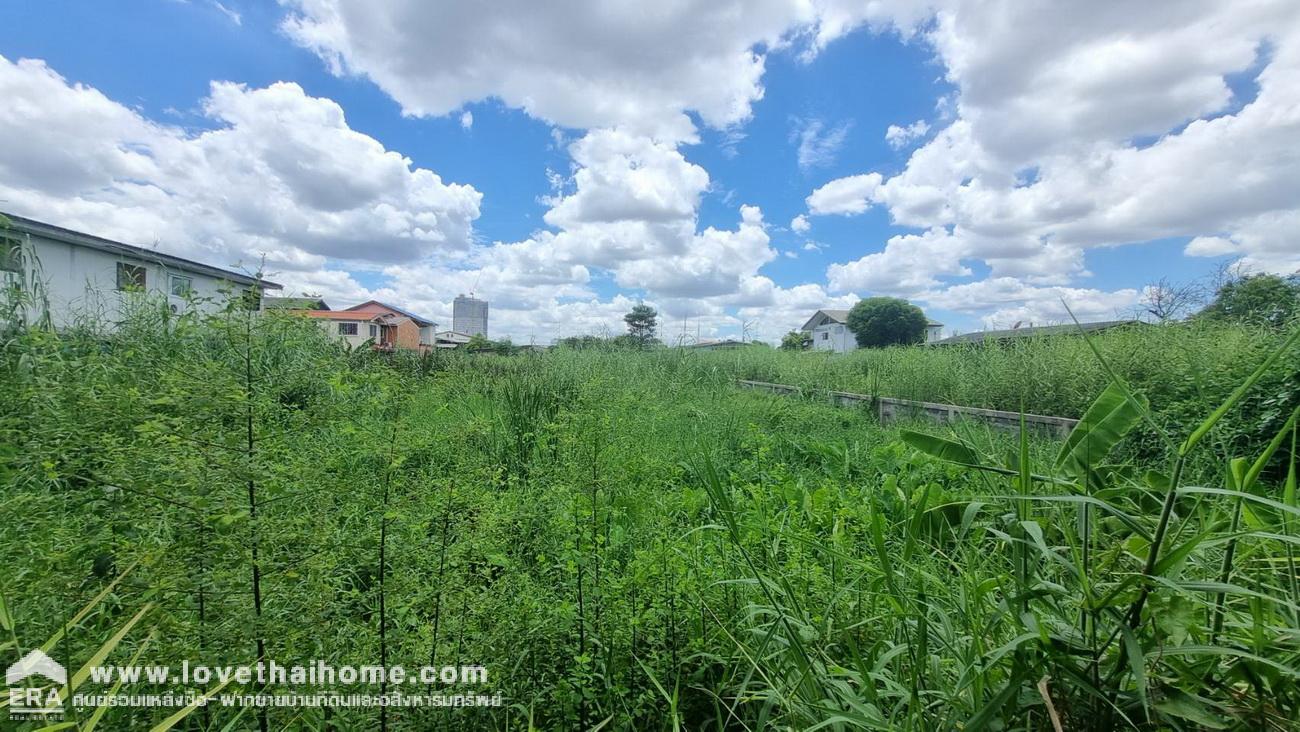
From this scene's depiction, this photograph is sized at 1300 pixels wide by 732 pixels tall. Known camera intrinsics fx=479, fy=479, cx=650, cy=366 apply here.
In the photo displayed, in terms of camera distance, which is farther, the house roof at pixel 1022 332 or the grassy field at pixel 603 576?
the house roof at pixel 1022 332

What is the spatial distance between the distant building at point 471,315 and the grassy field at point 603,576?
59.3 feet

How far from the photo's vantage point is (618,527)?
2.03m

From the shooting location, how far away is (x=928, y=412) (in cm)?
602

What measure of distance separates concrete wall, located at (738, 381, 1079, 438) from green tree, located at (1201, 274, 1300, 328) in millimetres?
1847

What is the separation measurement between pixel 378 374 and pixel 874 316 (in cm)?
4010

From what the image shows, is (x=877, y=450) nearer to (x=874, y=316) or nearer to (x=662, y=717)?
(x=662, y=717)

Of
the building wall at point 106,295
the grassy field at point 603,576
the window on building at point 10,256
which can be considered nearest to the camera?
the grassy field at point 603,576

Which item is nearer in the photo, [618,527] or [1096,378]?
[618,527]

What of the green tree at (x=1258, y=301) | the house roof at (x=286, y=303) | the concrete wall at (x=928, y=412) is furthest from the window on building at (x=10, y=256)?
the green tree at (x=1258, y=301)

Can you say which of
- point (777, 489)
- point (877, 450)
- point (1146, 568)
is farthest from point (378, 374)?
point (877, 450)

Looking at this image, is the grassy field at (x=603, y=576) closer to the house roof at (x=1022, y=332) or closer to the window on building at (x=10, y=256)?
the window on building at (x=10, y=256)

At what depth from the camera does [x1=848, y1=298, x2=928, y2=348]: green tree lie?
3569 cm

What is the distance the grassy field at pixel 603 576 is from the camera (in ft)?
2.34

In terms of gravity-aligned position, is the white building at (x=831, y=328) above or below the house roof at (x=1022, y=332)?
above
